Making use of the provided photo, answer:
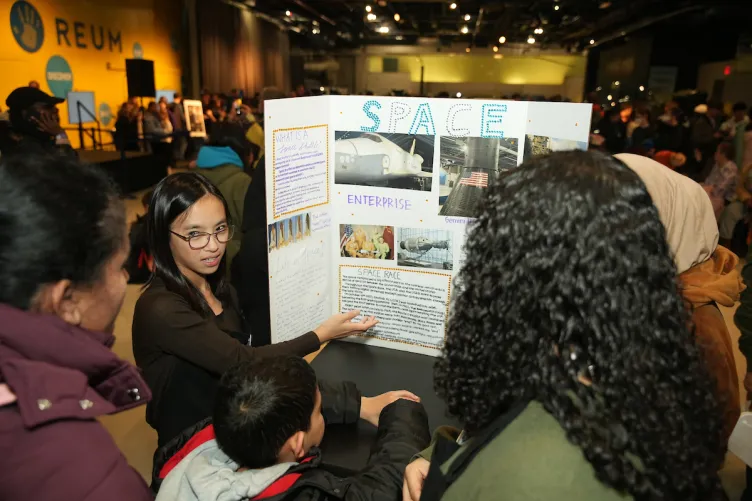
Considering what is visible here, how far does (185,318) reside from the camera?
127 cm

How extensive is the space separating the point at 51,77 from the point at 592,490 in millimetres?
8945

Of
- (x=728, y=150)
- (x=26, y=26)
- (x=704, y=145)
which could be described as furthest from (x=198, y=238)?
(x=26, y=26)

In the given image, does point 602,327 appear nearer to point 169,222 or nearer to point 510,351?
point 510,351

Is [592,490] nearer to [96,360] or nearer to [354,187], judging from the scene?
[96,360]

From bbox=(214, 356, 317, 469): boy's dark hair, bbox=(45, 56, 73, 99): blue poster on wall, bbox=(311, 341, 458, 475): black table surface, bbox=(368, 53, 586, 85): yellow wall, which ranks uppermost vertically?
bbox=(368, 53, 586, 85): yellow wall

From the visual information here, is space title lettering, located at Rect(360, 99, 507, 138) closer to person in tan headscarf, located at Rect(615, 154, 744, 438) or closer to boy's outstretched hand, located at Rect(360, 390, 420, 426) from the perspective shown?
person in tan headscarf, located at Rect(615, 154, 744, 438)

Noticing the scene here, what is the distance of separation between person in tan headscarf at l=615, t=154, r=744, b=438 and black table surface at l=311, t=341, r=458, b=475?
0.63m

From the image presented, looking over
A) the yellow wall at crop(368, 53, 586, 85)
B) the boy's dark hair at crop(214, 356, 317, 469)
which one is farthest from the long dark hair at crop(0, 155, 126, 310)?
the yellow wall at crop(368, 53, 586, 85)

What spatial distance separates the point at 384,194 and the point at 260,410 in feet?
2.51

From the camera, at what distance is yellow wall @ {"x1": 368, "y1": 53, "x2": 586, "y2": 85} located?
17.8 m

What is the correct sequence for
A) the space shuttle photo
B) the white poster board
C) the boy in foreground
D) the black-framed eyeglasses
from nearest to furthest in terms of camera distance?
1. the boy in foreground
2. the black-framed eyeglasses
3. the space shuttle photo
4. the white poster board

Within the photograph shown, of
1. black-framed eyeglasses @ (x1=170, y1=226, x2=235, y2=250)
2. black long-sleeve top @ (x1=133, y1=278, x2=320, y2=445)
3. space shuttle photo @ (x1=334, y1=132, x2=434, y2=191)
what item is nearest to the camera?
black long-sleeve top @ (x1=133, y1=278, x2=320, y2=445)

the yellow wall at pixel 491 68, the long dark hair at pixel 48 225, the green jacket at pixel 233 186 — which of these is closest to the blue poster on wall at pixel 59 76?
the green jacket at pixel 233 186

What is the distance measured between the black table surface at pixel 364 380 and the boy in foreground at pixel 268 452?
8 centimetres
